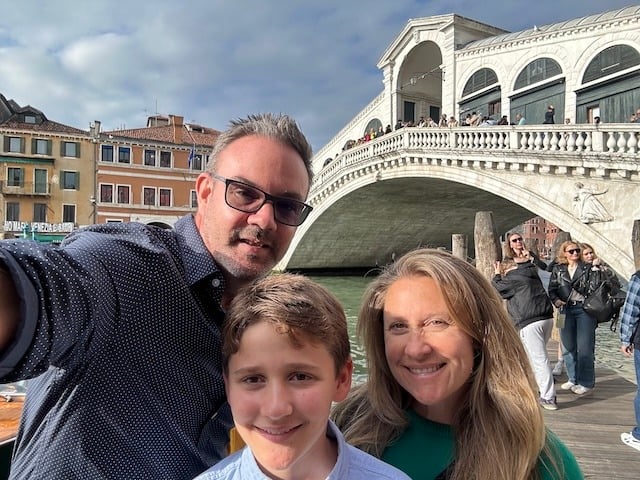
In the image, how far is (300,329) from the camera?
0.84 meters

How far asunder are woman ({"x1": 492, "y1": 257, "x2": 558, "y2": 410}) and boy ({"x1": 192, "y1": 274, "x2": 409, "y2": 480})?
9.11 feet

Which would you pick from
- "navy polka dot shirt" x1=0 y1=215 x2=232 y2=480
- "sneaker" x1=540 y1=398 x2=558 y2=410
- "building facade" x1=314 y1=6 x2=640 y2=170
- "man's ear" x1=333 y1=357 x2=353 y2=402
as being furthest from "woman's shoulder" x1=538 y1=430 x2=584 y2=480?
"building facade" x1=314 y1=6 x2=640 y2=170

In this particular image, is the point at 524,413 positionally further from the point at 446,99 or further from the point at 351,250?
the point at 351,250

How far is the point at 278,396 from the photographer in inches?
31.4

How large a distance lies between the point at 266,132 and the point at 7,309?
596mm

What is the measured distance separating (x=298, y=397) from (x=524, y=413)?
540 mm

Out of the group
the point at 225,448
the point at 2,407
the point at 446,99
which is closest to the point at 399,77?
the point at 446,99

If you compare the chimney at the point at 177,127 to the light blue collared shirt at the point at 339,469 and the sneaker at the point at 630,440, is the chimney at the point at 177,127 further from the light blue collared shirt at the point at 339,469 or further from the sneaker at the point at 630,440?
the light blue collared shirt at the point at 339,469

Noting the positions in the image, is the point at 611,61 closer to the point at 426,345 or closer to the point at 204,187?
the point at 426,345

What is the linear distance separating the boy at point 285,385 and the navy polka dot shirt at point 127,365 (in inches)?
2.7

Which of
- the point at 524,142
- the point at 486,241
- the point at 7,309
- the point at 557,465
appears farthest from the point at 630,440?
the point at 524,142

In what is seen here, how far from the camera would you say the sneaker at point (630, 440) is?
271cm

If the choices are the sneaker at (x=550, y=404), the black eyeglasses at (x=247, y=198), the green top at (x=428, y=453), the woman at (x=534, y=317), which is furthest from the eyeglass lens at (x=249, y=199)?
the sneaker at (x=550, y=404)

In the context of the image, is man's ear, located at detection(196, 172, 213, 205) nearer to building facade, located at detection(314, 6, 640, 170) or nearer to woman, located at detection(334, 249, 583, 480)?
woman, located at detection(334, 249, 583, 480)
